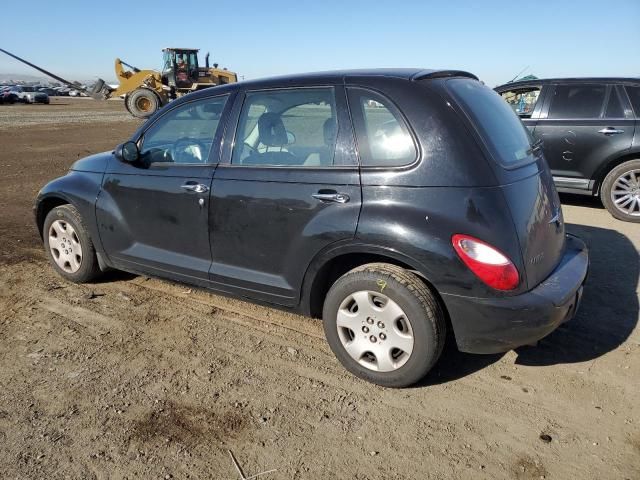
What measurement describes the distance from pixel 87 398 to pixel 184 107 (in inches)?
82.0

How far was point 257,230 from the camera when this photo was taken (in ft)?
11.0

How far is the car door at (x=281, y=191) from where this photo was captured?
3041 millimetres

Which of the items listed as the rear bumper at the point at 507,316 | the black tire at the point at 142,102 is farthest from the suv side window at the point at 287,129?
the black tire at the point at 142,102

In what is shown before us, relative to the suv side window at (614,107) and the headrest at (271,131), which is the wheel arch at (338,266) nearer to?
the headrest at (271,131)

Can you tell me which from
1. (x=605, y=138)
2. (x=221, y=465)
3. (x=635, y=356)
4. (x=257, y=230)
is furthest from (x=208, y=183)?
(x=605, y=138)

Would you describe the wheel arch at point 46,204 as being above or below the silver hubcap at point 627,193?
above

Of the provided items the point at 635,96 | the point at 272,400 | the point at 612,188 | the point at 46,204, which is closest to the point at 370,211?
the point at 272,400

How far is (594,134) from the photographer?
680 centimetres

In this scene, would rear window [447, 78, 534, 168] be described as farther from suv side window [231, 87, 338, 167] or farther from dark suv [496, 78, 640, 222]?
dark suv [496, 78, 640, 222]

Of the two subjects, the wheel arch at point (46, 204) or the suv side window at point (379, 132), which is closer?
the suv side window at point (379, 132)

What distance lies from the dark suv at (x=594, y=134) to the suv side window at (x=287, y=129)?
4923mm

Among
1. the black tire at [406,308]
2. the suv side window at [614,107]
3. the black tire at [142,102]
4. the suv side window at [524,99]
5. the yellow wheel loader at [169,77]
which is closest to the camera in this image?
the black tire at [406,308]

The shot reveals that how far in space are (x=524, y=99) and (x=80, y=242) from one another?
619 centimetres

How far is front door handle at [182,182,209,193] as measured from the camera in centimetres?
352
